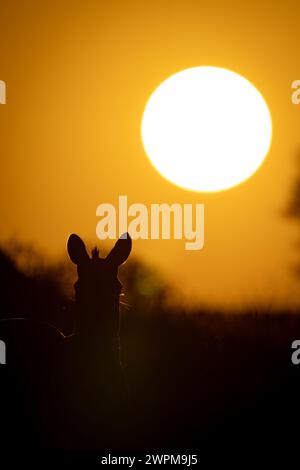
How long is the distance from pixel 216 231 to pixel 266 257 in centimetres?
66

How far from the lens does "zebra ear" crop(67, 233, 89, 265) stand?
16.9ft

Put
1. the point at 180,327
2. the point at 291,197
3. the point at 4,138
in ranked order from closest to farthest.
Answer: the point at 180,327
the point at 4,138
the point at 291,197

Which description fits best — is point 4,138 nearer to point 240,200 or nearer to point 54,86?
point 54,86

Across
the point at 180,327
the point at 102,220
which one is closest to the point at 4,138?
the point at 102,220

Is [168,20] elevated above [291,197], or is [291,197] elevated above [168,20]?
[168,20]

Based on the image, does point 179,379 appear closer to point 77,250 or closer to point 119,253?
point 119,253

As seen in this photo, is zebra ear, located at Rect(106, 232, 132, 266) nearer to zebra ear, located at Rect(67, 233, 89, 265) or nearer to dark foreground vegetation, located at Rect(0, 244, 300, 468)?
zebra ear, located at Rect(67, 233, 89, 265)

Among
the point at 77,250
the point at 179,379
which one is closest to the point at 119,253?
the point at 77,250

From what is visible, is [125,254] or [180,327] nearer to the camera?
[125,254]

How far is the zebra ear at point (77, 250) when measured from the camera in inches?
203

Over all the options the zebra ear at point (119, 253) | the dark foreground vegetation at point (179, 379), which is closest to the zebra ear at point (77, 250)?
the zebra ear at point (119, 253)

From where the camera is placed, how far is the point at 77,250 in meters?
5.15

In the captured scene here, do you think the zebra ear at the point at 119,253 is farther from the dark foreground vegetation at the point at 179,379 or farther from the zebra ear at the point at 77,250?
the dark foreground vegetation at the point at 179,379

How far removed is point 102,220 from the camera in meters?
7.56
